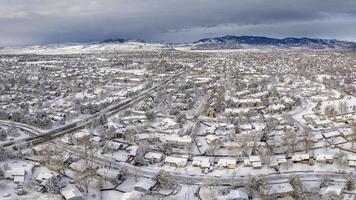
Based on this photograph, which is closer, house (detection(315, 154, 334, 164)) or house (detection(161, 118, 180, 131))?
house (detection(315, 154, 334, 164))

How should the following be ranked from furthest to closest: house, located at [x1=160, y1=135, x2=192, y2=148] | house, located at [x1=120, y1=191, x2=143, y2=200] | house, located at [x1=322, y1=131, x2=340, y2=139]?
house, located at [x1=322, y1=131, x2=340, y2=139], house, located at [x1=160, y1=135, x2=192, y2=148], house, located at [x1=120, y1=191, x2=143, y2=200]

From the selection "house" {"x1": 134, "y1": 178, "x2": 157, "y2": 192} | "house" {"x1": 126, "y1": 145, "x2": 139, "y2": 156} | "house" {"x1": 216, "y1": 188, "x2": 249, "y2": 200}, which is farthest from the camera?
"house" {"x1": 126, "y1": 145, "x2": 139, "y2": 156}

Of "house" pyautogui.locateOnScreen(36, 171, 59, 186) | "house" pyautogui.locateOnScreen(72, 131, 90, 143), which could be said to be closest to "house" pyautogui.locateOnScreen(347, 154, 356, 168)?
"house" pyautogui.locateOnScreen(36, 171, 59, 186)

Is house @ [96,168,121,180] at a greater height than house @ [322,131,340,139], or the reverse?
house @ [322,131,340,139]

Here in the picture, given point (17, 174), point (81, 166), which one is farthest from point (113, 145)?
point (17, 174)

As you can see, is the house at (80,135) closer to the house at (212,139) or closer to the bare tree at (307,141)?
the house at (212,139)

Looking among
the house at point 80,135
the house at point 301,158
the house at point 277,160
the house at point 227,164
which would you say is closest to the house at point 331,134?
the house at point 301,158

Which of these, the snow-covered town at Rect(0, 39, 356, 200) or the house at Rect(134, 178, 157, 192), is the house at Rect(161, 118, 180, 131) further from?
the house at Rect(134, 178, 157, 192)
